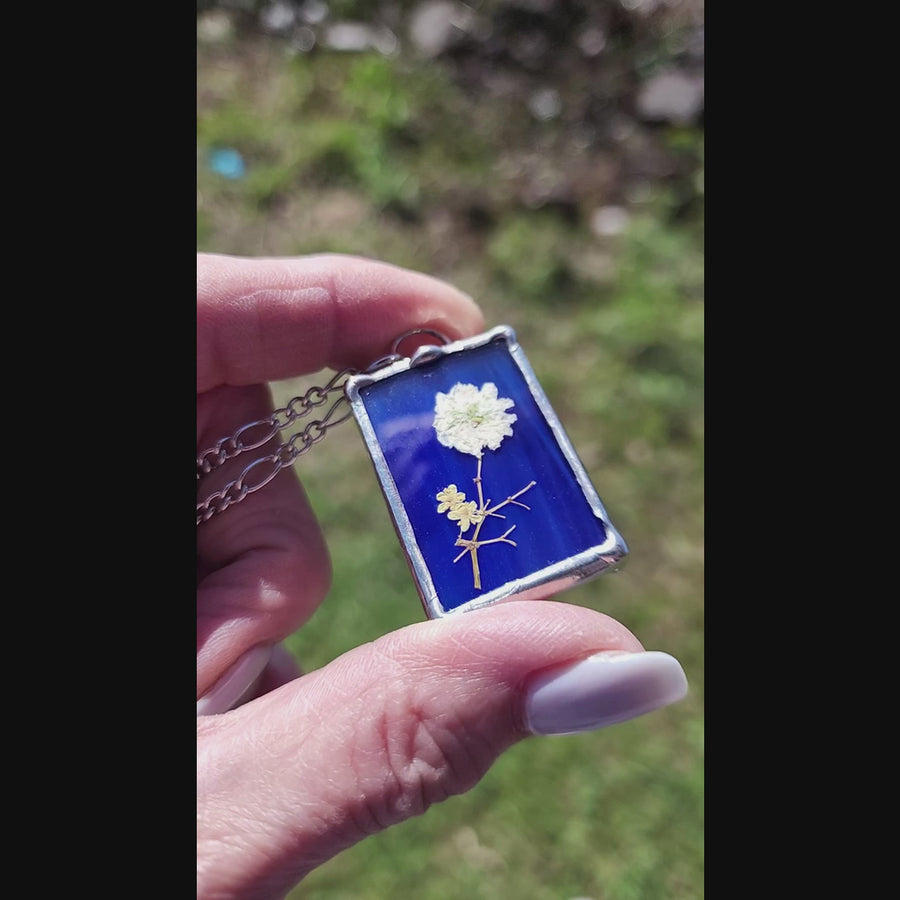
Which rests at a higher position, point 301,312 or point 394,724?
point 301,312

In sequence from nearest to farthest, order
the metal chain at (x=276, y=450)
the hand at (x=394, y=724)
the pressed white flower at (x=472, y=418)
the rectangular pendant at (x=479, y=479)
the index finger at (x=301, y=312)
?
the hand at (x=394, y=724) < the rectangular pendant at (x=479, y=479) < the pressed white flower at (x=472, y=418) < the metal chain at (x=276, y=450) < the index finger at (x=301, y=312)

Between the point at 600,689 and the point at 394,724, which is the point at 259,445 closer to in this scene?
the point at 394,724

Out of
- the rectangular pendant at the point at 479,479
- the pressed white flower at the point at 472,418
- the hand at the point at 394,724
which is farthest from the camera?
the pressed white flower at the point at 472,418

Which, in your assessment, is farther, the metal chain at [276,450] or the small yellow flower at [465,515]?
the metal chain at [276,450]

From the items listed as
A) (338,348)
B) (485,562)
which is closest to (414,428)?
(485,562)

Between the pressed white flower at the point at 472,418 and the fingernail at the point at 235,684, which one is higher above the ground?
the pressed white flower at the point at 472,418

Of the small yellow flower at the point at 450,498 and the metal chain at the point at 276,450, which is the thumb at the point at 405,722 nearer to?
the small yellow flower at the point at 450,498

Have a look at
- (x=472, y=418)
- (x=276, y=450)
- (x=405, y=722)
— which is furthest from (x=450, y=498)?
(x=276, y=450)

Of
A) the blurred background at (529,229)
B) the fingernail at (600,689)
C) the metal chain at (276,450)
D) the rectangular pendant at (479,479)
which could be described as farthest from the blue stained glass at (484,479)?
the blurred background at (529,229)
